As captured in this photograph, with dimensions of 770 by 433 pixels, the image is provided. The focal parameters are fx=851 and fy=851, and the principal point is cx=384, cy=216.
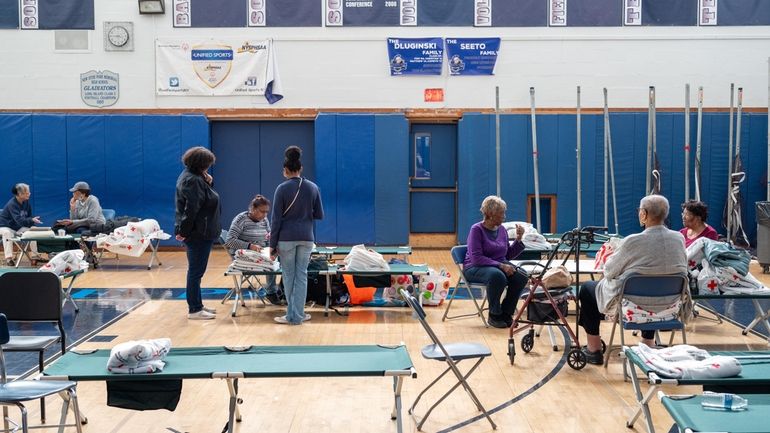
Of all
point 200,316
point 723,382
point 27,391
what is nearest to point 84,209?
point 200,316

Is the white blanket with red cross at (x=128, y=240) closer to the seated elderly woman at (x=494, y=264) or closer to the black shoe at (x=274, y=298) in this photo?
the black shoe at (x=274, y=298)

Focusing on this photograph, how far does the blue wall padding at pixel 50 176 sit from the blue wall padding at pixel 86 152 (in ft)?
0.24

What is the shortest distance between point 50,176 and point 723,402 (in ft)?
39.6

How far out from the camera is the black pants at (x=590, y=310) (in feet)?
18.9

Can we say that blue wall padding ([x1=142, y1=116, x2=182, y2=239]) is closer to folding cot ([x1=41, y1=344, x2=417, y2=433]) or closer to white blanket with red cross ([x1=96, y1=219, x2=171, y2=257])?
white blanket with red cross ([x1=96, y1=219, x2=171, y2=257])

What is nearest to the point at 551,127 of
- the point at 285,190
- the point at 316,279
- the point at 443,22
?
the point at 443,22

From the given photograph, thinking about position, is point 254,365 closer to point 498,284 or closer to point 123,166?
point 498,284

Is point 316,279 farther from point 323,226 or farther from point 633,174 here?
point 633,174

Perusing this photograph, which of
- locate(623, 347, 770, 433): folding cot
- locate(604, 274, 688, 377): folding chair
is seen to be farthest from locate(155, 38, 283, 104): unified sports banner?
locate(623, 347, 770, 433): folding cot

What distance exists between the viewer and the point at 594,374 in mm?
5723

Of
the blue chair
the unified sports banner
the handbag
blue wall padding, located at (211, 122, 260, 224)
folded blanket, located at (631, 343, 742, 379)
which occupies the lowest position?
folded blanket, located at (631, 343, 742, 379)

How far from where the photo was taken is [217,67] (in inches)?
527

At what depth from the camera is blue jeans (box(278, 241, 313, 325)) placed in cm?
719

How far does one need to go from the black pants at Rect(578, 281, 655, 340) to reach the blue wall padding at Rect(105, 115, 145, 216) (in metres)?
9.30
